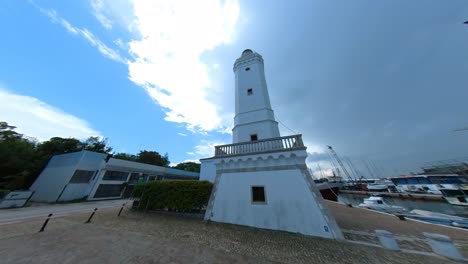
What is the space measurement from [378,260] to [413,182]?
4321 cm

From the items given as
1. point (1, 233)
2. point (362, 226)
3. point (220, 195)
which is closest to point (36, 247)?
point (1, 233)

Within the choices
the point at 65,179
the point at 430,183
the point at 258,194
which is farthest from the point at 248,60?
the point at 430,183

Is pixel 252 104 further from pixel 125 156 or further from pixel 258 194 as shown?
pixel 125 156

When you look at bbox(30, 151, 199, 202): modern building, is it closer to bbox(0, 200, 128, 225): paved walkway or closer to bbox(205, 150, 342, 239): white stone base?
bbox(0, 200, 128, 225): paved walkway

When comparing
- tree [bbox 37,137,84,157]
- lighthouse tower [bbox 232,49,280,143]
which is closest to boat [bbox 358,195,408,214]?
lighthouse tower [bbox 232,49,280,143]

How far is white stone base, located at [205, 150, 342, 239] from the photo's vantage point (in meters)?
6.72

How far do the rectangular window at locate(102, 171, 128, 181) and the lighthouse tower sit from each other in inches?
816

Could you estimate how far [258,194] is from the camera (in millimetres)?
8039

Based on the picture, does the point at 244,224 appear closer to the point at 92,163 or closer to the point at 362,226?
the point at 362,226

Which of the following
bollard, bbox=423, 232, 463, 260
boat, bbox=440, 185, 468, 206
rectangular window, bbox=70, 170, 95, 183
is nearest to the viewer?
bollard, bbox=423, 232, 463, 260

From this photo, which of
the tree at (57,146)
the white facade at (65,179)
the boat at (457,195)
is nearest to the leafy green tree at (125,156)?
the tree at (57,146)

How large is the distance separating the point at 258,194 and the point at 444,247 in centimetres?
621

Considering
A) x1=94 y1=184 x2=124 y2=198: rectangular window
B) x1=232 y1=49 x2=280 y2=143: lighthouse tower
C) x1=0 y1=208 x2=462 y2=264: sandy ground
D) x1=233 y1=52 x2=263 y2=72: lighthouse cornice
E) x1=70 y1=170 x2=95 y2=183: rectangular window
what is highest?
x1=233 y1=52 x2=263 y2=72: lighthouse cornice

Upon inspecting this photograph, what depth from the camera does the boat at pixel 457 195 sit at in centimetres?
2036
